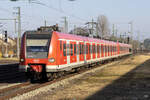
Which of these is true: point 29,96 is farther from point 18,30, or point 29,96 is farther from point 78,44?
point 18,30

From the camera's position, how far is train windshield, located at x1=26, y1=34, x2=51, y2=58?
588 inches

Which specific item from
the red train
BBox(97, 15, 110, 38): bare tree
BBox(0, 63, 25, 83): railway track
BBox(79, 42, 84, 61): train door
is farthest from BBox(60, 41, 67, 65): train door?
BBox(97, 15, 110, 38): bare tree

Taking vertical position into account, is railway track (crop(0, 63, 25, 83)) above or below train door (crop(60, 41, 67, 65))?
below

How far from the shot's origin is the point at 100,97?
10.4 m

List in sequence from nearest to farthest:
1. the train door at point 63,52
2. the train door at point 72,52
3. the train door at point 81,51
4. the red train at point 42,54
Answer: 1. the red train at point 42,54
2. the train door at point 63,52
3. the train door at point 72,52
4. the train door at point 81,51

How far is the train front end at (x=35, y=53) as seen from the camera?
14914 mm

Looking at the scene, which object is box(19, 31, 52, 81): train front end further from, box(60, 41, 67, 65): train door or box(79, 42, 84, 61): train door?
box(79, 42, 84, 61): train door

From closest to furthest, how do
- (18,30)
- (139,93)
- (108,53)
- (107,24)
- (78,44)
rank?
(139,93) → (78,44) → (108,53) → (18,30) → (107,24)

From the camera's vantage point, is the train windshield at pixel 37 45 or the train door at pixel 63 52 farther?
the train door at pixel 63 52

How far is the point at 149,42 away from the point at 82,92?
189 m

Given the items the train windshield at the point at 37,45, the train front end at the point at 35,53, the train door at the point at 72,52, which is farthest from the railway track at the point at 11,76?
the train door at the point at 72,52

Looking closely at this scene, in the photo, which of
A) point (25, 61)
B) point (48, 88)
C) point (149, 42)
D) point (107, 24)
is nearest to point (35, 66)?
point (25, 61)

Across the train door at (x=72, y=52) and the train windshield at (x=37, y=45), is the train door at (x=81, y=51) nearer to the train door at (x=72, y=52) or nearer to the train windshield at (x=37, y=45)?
the train door at (x=72, y=52)

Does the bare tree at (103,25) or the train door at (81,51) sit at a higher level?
the bare tree at (103,25)
